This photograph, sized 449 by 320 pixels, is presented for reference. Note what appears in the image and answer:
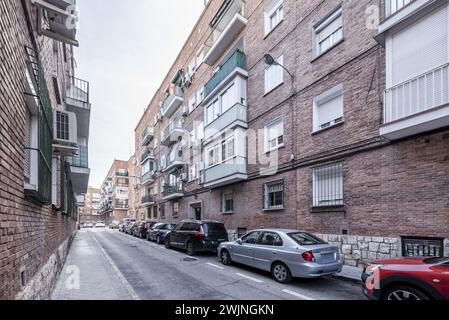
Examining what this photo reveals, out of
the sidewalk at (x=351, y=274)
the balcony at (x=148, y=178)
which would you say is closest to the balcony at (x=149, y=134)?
the balcony at (x=148, y=178)

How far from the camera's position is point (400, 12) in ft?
25.6

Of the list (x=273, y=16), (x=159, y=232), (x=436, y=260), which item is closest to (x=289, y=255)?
(x=436, y=260)

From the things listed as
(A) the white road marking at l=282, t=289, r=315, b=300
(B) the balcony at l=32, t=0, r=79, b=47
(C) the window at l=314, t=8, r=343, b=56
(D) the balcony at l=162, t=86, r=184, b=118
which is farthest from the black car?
(D) the balcony at l=162, t=86, r=184, b=118

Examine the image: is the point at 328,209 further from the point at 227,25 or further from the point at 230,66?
the point at 227,25

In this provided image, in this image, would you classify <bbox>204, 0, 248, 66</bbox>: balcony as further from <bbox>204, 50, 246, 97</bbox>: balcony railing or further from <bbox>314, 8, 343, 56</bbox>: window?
<bbox>314, 8, 343, 56</bbox>: window

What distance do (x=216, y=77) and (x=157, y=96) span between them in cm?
1935

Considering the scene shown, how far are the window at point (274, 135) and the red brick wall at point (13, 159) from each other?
10.1 m

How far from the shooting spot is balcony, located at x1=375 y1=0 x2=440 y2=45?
735 centimetres

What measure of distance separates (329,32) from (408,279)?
9.33 m

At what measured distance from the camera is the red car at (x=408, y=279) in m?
4.24

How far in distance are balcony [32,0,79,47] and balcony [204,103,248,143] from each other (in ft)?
30.3

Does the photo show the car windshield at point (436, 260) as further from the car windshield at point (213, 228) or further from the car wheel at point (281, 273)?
the car windshield at point (213, 228)
